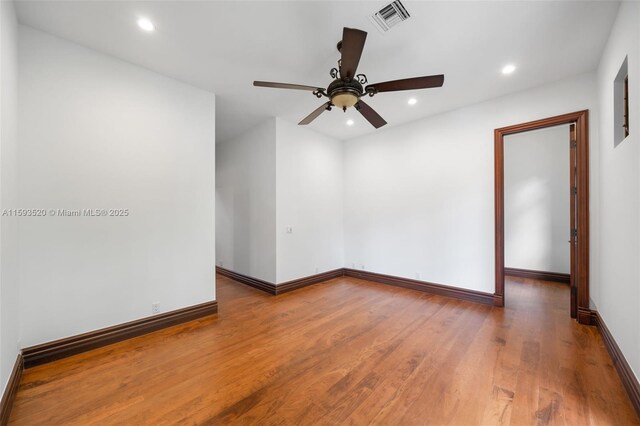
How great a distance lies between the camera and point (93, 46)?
250 cm

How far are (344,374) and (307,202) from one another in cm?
322

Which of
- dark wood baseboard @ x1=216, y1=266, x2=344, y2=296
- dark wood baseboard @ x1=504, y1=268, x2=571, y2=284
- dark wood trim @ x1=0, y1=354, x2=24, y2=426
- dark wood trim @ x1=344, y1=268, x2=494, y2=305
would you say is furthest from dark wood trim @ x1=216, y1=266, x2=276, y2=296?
dark wood baseboard @ x1=504, y1=268, x2=571, y2=284

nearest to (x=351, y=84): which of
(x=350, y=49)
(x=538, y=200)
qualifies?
(x=350, y=49)

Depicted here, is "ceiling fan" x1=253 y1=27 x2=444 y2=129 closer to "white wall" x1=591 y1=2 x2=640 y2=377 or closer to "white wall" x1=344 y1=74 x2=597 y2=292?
"white wall" x1=591 y1=2 x2=640 y2=377

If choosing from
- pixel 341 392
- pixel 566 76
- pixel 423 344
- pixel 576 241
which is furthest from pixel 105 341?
pixel 566 76

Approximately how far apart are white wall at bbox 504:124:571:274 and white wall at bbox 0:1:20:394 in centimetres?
676

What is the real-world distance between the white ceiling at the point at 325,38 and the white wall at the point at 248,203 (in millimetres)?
1363

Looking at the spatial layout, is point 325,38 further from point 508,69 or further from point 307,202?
point 307,202

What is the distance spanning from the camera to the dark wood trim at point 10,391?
62.7 inches

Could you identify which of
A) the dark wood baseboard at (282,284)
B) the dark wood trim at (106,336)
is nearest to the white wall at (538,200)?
the dark wood baseboard at (282,284)

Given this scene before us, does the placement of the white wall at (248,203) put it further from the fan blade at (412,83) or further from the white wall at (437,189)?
the fan blade at (412,83)

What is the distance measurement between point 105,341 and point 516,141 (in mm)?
7395

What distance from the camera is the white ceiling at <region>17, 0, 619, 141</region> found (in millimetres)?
2055

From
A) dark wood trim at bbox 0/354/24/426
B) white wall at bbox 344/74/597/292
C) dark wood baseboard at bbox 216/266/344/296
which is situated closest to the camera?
dark wood trim at bbox 0/354/24/426
